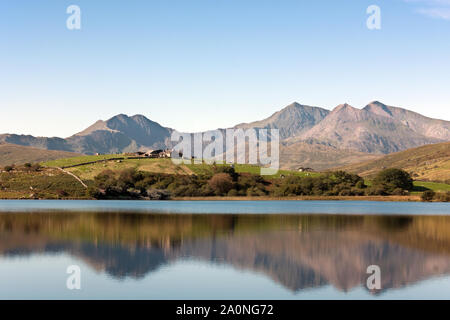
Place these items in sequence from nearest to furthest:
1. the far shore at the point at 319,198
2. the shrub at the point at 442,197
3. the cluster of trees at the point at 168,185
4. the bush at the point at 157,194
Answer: the bush at the point at 157,194 → the cluster of trees at the point at 168,185 → the far shore at the point at 319,198 → the shrub at the point at 442,197

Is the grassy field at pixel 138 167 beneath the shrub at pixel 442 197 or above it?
above

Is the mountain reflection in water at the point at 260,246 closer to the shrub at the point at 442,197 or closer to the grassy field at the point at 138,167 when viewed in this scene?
the shrub at the point at 442,197

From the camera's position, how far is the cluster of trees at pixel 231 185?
166375mm

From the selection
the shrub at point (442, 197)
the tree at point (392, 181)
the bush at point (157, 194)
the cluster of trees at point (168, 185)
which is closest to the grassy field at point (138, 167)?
the cluster of trees at point (168, 185)

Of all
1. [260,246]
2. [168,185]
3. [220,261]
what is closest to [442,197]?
[168,185]

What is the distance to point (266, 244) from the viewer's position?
49.2 metres

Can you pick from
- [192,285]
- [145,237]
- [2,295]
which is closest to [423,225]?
[145,237]

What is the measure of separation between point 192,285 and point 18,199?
13077 centimetres

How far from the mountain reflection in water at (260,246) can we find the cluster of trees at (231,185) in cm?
9562

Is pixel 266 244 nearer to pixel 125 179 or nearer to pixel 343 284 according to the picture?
pixel 343 284

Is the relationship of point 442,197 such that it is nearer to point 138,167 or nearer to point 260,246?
point 138,167

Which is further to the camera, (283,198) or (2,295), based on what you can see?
(283,198)
